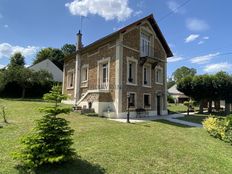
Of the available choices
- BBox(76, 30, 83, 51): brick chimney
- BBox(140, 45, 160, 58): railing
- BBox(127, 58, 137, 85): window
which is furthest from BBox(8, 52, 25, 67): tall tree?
BBox(127, 58, 137, 85): window

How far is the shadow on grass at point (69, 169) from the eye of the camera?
16.4ft

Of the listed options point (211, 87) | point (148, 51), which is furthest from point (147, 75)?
point (211, 87)

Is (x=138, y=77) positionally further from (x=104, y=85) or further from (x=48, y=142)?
(x=48, y=142)

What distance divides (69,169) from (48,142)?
894 millimetres

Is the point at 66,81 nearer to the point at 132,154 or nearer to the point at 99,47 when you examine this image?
the point at 99,47

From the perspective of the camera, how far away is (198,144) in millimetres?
8719

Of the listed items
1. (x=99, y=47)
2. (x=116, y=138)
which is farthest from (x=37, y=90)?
(x=116, y=138)

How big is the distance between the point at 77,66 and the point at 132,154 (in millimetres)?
15796

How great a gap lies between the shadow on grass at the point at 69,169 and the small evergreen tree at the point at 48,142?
0.14 metres

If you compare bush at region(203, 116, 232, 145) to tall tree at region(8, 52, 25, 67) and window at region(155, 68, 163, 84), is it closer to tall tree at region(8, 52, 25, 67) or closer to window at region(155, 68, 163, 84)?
window at region(155, 68, 163, 84)

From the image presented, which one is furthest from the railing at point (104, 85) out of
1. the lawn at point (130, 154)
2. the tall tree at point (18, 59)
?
the tall tree at point (18, 59)

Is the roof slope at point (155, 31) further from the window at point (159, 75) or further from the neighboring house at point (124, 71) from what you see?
the window at point (159, 75)

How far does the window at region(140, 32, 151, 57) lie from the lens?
18920 millimetres

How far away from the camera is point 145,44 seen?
63.5 ft
